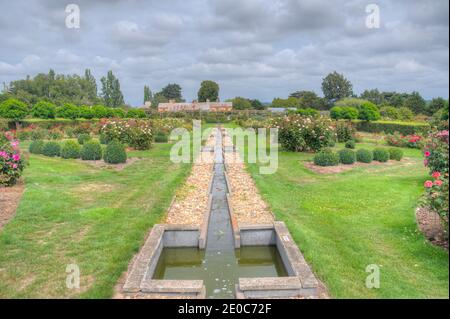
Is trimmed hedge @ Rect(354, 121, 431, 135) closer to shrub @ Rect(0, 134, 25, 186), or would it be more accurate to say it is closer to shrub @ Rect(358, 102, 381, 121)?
shrub @ Rect(358, 102, 381, 121)

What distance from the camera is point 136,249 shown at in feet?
17.4

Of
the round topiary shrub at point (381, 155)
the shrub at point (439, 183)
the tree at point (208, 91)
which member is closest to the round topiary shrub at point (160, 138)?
the round topiary shrub at point (381, 155)

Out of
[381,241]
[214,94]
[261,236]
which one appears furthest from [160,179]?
[214,94]

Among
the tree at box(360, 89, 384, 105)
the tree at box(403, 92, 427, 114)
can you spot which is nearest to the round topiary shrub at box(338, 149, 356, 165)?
the tree at box(403, 92, 427, 114)

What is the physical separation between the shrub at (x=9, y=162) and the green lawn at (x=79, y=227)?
46cm

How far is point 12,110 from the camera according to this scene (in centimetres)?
2820

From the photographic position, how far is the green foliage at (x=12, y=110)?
2789 cm

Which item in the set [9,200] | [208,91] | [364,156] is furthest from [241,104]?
[9,200]

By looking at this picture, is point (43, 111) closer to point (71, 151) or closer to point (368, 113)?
point (71, 151)

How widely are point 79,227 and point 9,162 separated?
383 centimetres

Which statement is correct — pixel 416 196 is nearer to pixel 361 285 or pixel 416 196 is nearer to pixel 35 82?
pixel 361 285

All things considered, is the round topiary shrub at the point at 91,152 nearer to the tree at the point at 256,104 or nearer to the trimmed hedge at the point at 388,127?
the trimmed hedge at the point at 388,127
